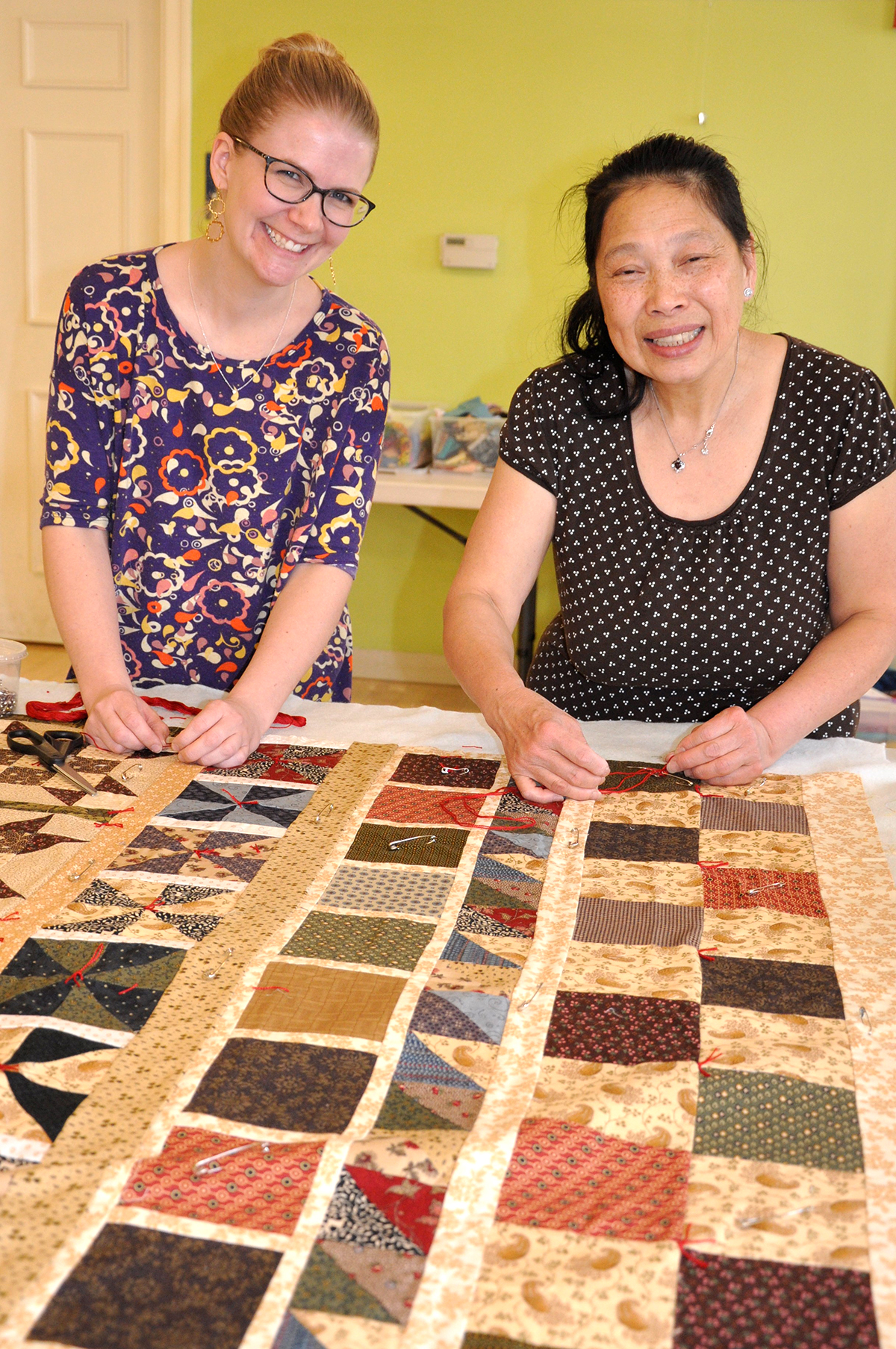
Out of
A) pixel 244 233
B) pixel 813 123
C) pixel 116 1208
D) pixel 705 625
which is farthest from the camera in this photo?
pixel 813 123

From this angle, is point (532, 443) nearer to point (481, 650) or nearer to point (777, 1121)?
point (481, 650)

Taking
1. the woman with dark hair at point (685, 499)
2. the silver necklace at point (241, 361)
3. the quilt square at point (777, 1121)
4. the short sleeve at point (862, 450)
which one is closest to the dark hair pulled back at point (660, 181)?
the woman with dark hair at point (685, 499)

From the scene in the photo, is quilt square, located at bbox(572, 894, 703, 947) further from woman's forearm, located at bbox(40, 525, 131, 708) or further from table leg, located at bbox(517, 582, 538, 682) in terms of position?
table leg, located at bbox(517, 582, 538, 682)

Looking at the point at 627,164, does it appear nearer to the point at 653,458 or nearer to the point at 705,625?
the point at 653,458

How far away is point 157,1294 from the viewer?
1.98ft

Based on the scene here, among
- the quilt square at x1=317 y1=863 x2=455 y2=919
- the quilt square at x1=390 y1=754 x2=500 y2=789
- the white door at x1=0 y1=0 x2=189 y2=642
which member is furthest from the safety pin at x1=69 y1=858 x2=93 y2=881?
the white door at x1=0 y1=0 x2=189 y2=642

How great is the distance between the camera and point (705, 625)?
147 centimetres

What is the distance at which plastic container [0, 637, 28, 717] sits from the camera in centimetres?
142

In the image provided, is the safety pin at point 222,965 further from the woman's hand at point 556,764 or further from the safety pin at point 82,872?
the woman's hand at point 556,764

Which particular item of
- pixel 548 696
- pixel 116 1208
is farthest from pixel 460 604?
pixel 116 1208

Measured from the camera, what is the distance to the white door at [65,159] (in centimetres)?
391

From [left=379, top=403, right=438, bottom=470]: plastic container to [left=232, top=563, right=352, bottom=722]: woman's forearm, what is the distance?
2270 millimetres

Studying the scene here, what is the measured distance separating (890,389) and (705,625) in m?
2.71

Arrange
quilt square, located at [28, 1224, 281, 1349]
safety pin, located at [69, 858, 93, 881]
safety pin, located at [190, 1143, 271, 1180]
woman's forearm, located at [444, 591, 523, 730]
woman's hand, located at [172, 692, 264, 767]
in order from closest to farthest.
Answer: quilt square, located at [28, 1224, 281, 1349] → safety pin, located at [190, 1143, 271, 1180] → safety pin, located at [69, 858, 93, 881] → woman's hand, located at [172, 692, 264, 767] → woman's forearm, located at [444, 591, 523, 730]
